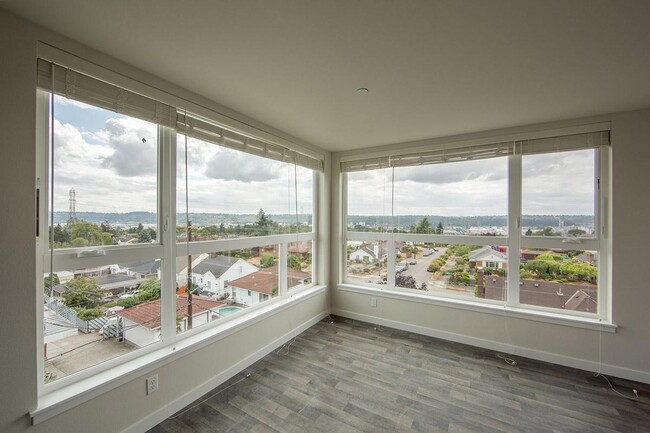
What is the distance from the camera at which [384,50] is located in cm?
156

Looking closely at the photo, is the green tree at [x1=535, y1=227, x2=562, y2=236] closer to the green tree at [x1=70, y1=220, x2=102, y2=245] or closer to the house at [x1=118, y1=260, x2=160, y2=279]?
the house at [x1=118, y1=260, x2=160, y2=279]

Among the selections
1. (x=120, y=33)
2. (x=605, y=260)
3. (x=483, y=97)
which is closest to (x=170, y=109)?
(x=120, y=33)

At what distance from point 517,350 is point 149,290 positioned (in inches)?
140

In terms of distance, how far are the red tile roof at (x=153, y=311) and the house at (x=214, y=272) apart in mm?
106

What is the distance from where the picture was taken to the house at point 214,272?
7.43 ft

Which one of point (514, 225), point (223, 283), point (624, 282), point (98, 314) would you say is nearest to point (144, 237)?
point (98, 314)

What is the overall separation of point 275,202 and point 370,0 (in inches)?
89.8

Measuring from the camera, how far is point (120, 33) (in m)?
1.46

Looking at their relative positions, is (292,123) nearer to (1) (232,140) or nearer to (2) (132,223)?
(1) (232,140)

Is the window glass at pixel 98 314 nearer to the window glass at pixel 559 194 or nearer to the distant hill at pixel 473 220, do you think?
the distant hill at pixel 473 220

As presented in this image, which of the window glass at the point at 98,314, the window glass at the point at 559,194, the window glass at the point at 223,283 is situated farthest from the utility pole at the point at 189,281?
the window glass at the point at 559,194

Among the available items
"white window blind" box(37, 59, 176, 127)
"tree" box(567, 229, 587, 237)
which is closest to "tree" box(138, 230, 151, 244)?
"white window blind" box(37, 59, 176, 127)

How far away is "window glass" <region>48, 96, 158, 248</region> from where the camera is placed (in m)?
1.59

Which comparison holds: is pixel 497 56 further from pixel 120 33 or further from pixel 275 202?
pixel 275 202
